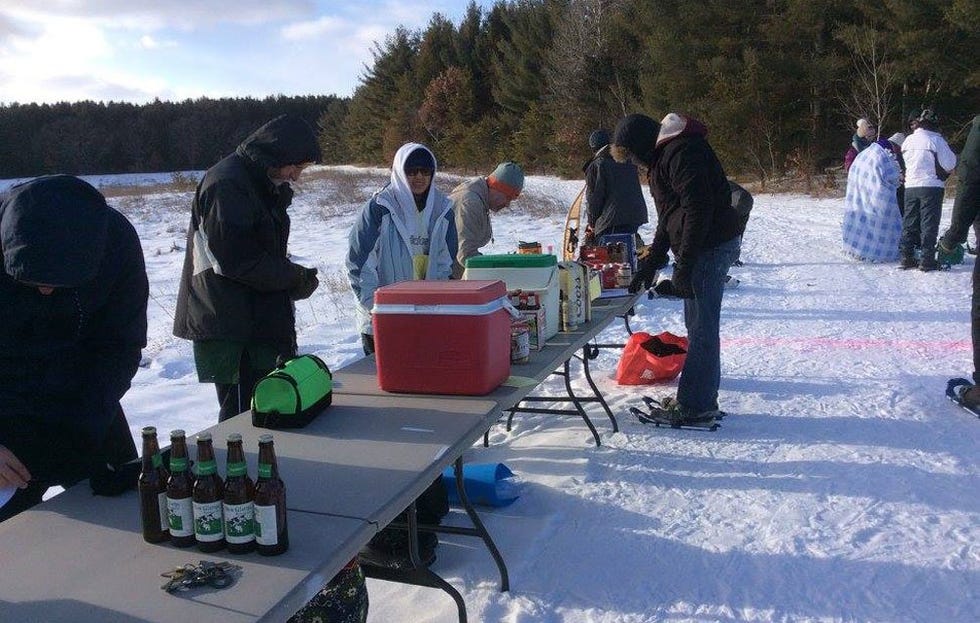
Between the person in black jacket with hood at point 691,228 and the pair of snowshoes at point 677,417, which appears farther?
the pair of snowshoes at point 677,417

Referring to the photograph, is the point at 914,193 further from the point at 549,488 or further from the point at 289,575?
the point at 289,575

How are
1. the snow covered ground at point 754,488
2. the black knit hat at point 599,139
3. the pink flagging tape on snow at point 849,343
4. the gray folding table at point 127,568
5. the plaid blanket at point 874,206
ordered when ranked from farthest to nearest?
the plaid blanket at point 874,206 < the black knit hat at point 599,139 < the pink flagging tape on snow at point 849,343 < the snow covered ground at point 754,488 < the gray folding table at point 127,568

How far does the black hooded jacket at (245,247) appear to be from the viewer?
2.92m

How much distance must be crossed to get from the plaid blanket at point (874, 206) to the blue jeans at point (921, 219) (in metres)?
0.38

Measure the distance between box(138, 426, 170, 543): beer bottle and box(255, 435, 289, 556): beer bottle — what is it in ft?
0.78

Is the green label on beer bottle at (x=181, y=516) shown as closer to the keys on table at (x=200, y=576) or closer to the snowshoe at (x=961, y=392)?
the keys on table at (x=200, y=576)

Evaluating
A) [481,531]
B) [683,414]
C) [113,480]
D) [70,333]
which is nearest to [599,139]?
[683,414]

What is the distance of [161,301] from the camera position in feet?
30.7

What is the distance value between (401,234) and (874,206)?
24.6ft

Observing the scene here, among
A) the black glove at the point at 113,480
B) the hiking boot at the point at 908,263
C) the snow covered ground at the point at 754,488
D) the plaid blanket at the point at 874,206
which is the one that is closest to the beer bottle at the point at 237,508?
the black glove at the point at 113,480

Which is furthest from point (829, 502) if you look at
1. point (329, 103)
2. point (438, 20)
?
point (329, 103)

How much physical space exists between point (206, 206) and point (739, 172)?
23.9m

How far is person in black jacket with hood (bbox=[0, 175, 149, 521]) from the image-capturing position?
75.2 inches

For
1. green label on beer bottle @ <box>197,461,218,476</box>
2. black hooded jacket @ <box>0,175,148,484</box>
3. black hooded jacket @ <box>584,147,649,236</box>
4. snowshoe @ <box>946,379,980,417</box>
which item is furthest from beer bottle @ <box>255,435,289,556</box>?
black hooded jacket @ <box>584,147,649,236</box>
